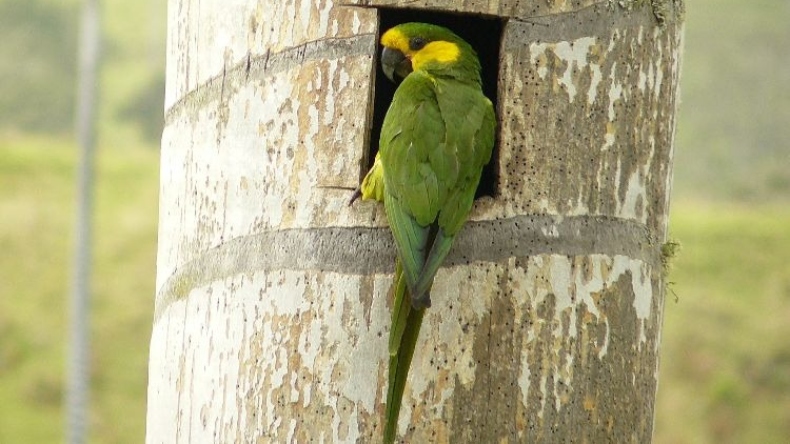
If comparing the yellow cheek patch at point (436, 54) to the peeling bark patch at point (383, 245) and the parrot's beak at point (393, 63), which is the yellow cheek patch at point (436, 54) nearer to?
the parrot's beak at point (393, 63)

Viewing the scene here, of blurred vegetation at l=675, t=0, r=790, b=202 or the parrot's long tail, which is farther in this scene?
blurred vegetation at l=675, t=0, r=790, b=202

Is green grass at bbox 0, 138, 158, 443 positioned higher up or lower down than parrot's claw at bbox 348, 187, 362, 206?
lower down

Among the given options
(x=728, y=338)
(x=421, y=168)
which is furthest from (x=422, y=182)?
(x=728, y=338)

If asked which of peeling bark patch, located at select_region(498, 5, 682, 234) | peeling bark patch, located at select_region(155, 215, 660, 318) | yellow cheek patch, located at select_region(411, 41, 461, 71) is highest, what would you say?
yellow cheek patch, located at select_region(411, 41, 461, 71)

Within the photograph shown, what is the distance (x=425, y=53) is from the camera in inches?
109

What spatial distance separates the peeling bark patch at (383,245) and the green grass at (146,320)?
10576mm

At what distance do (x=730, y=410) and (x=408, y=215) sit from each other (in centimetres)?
1143

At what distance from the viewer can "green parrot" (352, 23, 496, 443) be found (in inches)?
88.9

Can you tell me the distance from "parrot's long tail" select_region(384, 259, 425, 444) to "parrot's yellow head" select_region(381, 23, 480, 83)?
2.24ft

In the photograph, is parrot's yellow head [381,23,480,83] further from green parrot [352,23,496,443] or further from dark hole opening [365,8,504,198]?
dark hole opening [365,8,504,198]

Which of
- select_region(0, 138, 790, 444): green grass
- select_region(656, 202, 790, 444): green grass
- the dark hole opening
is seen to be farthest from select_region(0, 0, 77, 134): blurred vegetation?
the dark hole opening

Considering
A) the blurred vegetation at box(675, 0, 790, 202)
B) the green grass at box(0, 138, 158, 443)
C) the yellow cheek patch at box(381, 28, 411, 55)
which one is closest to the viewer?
the yellow cheek patch at box(381, 28, 411, 55)

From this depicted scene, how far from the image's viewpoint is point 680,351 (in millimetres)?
13609

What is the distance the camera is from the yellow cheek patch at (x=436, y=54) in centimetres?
274
